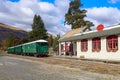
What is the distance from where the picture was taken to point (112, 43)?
32.6m

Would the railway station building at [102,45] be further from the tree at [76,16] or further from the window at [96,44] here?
the tree at [76,16]

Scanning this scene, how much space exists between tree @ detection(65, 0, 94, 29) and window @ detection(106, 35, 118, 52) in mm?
47416

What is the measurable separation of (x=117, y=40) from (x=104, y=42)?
2.81 meters

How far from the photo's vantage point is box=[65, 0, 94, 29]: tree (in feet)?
270

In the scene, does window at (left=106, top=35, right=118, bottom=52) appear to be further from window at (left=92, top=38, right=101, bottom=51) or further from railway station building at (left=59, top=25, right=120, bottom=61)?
window at (left=92, top=38, right=101, bottom=51)

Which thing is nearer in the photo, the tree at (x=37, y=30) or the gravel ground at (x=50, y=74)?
the gravel ground at (x=50, y=74)

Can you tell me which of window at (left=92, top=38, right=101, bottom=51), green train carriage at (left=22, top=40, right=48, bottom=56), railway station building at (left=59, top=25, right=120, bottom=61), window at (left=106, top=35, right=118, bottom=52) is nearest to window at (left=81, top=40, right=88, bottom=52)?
railway station building at (left=59, top=25, right=120, bottom=61)

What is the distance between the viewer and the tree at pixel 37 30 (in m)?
107

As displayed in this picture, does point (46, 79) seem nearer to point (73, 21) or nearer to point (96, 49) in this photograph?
point (96, 49)

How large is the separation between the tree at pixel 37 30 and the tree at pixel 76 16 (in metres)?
24.2

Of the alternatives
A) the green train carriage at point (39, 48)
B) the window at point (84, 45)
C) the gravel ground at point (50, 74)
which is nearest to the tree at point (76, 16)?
the green train carriage at point (39, 48)

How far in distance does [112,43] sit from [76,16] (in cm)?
5272

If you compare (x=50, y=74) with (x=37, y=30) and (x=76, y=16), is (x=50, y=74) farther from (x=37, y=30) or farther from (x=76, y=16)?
(x=37, y=30)

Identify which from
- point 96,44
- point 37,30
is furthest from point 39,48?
point 37,30
